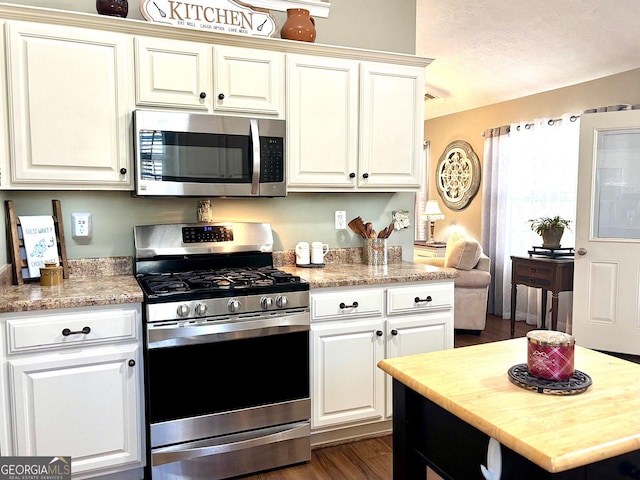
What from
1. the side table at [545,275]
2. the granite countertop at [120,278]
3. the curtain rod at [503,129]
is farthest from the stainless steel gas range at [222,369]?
the curtain rod at [503,129]

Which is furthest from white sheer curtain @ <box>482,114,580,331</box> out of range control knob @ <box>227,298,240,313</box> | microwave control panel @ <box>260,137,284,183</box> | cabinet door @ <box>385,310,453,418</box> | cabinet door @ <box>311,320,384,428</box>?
range control knob @ <box>227,298,240,313</box>

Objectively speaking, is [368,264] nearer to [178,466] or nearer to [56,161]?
[178,466]

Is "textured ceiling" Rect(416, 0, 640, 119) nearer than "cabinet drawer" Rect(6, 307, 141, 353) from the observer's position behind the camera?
No

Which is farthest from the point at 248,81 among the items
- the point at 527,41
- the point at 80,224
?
the point at 527,41

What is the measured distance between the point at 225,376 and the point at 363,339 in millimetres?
751

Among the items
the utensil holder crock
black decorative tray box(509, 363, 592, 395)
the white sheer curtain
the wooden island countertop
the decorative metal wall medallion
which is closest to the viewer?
the wooden island countertop

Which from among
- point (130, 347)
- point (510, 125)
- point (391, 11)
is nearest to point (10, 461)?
point (130, 347)

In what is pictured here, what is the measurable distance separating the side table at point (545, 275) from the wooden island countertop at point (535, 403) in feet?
10.1

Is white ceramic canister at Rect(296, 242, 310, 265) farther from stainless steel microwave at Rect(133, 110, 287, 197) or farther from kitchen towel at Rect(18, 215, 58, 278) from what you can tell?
kitchen towel at Rect(18, 215, 58, 278)

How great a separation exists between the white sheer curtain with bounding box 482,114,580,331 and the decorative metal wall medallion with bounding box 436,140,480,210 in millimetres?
358

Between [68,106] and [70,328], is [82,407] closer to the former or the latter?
[70,328]

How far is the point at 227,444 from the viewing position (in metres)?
2.37

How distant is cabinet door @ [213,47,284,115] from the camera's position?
261 cm

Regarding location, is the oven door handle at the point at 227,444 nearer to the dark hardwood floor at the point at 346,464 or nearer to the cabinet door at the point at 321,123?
the dark hardwood floor at the point at 346,464
